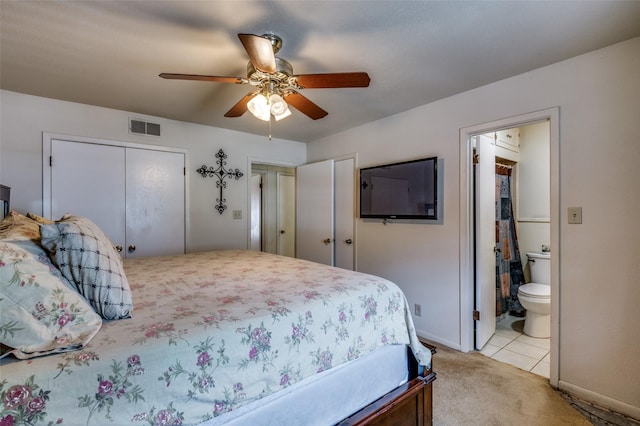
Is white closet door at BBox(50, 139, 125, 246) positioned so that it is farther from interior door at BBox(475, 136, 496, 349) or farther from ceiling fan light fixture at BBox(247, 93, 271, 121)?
interior door at BBox(475, 136, 496, 349)

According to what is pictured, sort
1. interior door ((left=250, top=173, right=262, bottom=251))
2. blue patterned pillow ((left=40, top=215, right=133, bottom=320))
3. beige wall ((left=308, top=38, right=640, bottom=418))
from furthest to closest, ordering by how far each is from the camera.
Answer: interior door ((left=250, top=173, right=262, bottom=251)) < beige wall ((left=308, top=38, right=640, bottom=418)) < blue patterned pillow ((left=40, top=215, right=133, bottom=320))

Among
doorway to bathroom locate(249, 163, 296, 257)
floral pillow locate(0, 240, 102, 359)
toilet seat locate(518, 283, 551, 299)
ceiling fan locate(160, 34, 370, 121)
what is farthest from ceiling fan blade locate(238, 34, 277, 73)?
doorway to bathroom locate(249, 163, 296, 257)

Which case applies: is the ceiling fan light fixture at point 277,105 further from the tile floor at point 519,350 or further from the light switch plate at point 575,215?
the tile floor at point 519,350

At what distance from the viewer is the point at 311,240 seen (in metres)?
3.98

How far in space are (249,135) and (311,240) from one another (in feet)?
5.36

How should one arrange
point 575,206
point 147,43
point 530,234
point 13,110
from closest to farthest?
1. point 147,43
2. point 575,206
3. point 13,110
4. point 530,234

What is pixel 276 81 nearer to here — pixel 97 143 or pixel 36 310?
pixel 36 310

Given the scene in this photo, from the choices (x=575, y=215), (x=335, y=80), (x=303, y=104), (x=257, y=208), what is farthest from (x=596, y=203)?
(x=257, y=208)

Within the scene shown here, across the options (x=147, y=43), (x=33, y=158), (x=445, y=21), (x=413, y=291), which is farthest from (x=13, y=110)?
(x=413, y=291)

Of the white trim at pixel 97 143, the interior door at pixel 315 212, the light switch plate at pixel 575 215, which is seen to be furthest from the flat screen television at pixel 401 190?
the white trim at pixel 97 143

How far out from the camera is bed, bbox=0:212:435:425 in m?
0.77

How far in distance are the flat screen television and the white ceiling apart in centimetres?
69

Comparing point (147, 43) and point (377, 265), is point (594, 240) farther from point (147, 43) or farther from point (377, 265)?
point (147, 43)

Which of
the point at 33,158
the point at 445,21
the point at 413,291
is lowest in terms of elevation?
the point at 413,291
